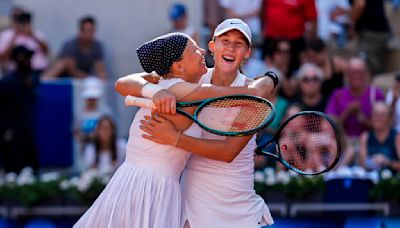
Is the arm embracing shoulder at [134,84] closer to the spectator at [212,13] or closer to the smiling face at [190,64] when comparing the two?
the smiling face at [190,64]

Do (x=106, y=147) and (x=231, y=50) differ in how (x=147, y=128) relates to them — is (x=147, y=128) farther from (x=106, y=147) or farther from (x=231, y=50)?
(x=106, y=147)

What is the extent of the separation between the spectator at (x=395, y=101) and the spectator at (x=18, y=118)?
138 inches

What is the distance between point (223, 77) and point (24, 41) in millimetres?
6056

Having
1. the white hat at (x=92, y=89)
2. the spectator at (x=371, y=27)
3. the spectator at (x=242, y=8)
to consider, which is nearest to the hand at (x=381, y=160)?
the spectator at (x=371, y=27)

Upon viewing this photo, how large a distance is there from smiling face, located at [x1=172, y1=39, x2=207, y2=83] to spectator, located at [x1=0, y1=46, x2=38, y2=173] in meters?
5.09

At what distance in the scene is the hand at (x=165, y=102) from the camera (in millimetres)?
6047

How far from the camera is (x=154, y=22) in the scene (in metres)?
12.6

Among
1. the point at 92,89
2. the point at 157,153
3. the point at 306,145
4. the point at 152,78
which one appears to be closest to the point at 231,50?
the point at 152,78

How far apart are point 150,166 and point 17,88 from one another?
200 inches

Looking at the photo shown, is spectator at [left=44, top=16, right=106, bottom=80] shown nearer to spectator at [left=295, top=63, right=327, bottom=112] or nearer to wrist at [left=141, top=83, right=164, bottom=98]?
spectator at [left=295, top=63, right=327, bottom=112]

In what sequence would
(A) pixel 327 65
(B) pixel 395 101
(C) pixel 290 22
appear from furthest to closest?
(C) pixel 290 22 < (A) pixel 327 65 < (B) pixel 395 101

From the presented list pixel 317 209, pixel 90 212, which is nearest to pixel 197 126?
pixel 90 212

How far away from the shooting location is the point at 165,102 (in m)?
6.05

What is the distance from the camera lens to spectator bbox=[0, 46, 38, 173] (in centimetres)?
1112
